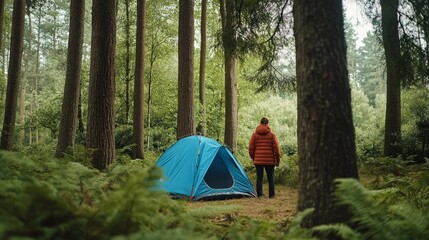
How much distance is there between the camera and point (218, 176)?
354 inches

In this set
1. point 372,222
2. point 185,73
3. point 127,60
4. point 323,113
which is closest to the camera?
point 372,222

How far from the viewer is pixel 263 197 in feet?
28.3

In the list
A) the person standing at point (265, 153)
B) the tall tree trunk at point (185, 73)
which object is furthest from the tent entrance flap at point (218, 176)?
the tall tree trunk at point (185, 73)

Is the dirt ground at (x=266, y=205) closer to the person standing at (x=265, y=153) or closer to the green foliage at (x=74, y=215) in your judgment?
the person standing at (x=265, y=153)

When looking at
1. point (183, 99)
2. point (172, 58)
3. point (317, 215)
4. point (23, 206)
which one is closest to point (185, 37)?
point (183, 99)

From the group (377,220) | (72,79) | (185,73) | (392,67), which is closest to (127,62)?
(72,79)

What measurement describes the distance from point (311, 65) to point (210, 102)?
1850 cm

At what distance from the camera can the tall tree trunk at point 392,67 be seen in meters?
7.33

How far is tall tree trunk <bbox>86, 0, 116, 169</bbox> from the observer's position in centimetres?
718

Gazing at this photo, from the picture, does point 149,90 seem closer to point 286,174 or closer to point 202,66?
point 202,66

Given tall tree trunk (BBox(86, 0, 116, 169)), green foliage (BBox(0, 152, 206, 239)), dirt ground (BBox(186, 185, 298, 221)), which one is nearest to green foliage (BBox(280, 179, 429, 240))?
green foliage (BBox(0, 152, 206, 239))

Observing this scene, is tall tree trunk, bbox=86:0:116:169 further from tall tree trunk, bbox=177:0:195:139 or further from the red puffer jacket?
the red puffer jacket

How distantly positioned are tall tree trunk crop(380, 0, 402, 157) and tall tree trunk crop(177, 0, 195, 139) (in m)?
4.99

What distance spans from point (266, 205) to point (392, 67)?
4.10m
